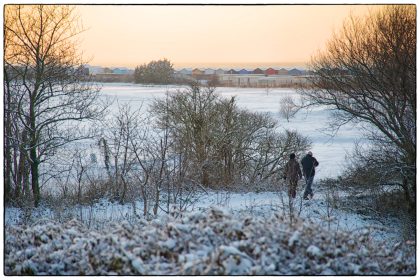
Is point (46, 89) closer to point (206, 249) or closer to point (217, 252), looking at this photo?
point (206, 249)

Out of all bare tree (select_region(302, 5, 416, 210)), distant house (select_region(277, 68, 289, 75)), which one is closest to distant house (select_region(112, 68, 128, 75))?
distant house (select_region(277, 68, 289, 75))

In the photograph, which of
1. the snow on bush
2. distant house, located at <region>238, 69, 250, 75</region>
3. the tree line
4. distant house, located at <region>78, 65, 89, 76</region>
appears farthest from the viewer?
distant house, located at <region>78, 65, 89, 76</region>

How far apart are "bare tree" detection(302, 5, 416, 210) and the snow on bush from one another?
3164 mm

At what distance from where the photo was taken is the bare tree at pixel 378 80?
8320mm

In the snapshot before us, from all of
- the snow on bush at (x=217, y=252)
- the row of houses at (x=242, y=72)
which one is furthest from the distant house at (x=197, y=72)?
the snow on bush at (x=217, y=252)

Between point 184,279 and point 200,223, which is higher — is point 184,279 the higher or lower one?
the lower one

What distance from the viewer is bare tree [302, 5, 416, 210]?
8320 millimetres

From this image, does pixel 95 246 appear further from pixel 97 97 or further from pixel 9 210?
pixel 97 97

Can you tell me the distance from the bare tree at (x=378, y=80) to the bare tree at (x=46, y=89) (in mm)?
4017

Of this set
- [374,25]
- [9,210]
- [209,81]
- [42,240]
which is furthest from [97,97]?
[374,25]

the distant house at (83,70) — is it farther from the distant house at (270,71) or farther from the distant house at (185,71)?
the distant house at (270,71)

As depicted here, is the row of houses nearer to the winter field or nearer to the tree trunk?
the winter field

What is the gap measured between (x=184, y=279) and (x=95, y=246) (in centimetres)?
110

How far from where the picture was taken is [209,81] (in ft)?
29.3
